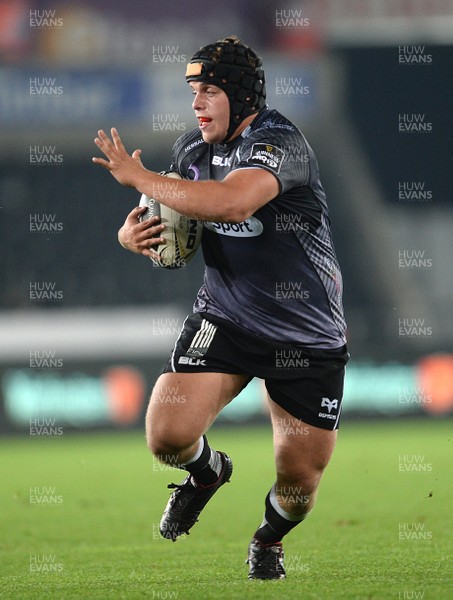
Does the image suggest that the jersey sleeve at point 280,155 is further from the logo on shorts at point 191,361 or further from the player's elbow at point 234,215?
the logo on shorts at point 191,361

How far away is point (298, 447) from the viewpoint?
552 centimetres

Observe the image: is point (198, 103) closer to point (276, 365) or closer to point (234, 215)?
point (234, 215)

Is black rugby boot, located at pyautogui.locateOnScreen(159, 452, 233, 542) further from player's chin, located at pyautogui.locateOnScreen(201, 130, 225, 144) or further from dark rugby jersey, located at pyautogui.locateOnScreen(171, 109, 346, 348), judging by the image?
player's chin, located at pyautogui.locateOnScreen(201, 130, 225, 144)

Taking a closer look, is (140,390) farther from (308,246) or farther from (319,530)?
(308,246)

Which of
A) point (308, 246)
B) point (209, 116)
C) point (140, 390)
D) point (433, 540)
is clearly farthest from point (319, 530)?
point (140, 390)

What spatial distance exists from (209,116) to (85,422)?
10.4m

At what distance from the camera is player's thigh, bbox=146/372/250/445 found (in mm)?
5430

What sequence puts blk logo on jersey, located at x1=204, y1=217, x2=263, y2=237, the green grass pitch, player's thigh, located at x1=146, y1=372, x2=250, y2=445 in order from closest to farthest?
1. the green grass pitch
2. player's thigh, located at x1=146, y1=372, x2=250, y2=445
3. blk logo on jersey, located at x1=204, y1=217, x2=263, y2=237

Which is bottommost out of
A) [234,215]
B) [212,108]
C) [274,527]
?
[274,527]

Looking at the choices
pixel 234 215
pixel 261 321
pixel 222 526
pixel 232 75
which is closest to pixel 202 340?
pixel 261 321

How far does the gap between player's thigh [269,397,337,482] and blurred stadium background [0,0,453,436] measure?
44.1 ft

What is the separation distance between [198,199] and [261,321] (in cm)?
88

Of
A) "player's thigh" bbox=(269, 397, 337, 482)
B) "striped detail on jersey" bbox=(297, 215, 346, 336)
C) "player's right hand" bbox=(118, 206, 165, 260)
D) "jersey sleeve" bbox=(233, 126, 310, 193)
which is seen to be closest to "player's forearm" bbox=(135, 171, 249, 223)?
"jersey sleeve" bbox=(233, 126, 310, 193)

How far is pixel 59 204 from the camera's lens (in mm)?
24406
